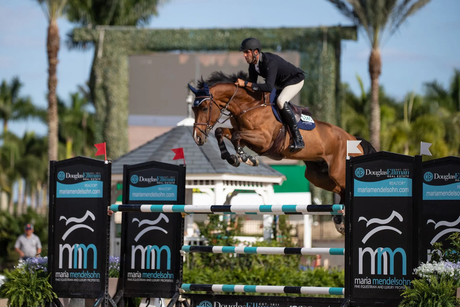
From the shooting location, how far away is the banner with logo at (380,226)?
540 cm

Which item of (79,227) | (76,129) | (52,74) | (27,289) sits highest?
(76,129)

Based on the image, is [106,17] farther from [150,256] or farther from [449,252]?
[449,252]

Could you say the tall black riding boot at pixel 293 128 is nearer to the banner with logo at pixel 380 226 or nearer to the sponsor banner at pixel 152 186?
the banner with logo at pixel 380 226

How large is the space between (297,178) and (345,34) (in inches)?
235

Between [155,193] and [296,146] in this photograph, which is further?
[155,193]

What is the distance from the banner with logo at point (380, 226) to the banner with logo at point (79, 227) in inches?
97.9

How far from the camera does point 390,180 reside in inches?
215

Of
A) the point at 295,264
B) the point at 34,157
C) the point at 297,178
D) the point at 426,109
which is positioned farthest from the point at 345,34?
the point at 34,157

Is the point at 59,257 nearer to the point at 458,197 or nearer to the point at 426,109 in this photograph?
the point at 458,197

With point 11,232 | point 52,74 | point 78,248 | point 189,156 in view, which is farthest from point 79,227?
point 52,74

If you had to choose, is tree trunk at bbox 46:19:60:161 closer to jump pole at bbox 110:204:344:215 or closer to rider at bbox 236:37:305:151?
jump pole at bbox 110:204:344:215

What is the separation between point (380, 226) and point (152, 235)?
7.83 ft

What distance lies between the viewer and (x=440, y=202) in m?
5.49

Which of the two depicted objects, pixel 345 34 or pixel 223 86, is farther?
pixel 345 34
